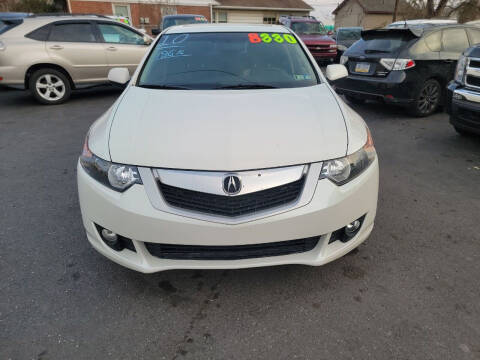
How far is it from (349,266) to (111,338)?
161 centimetres

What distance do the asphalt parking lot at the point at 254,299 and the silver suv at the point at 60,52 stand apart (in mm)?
4752

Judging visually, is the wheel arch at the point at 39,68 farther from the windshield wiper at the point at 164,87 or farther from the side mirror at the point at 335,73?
the side mirror at the point at 335,73

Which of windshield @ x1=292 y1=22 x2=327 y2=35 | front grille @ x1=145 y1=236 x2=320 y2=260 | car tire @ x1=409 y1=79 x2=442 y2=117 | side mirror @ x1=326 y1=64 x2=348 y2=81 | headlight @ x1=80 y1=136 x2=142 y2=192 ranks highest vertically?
side mirror @ x1=326 y1=64 x2=348 y2=81

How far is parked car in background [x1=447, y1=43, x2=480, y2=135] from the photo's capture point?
172 inches

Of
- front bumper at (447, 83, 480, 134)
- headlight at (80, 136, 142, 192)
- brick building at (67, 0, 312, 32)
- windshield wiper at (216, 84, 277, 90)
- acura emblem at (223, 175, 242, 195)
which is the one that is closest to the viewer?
acura emblem at (223, 175, 242, 195)

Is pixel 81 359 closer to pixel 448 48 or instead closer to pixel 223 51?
pixel 223 51

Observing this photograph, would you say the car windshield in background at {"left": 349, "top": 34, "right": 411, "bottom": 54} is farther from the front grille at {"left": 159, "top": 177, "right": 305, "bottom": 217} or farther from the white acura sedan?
the front grille at {"left": 159, "top": 177, "right": 305, "bottom": 217}

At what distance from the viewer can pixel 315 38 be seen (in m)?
13.7

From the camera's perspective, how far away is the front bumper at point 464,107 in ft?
14.2

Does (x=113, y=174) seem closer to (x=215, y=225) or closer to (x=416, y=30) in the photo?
(x=215, y=225)

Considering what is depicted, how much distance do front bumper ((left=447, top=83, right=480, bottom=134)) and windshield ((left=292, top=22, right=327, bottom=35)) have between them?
35.5 ft

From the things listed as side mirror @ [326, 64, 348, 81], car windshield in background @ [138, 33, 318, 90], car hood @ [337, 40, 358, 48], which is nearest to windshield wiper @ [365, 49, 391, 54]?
side mirror @ [326, 64, 348, 81]

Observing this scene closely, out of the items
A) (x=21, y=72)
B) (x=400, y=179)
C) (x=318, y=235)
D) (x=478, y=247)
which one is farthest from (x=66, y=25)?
(x=478, y=247)

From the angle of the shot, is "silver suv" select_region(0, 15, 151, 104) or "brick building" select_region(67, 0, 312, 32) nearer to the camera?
"silver suv" select_region(0, 15, 151, 104)
